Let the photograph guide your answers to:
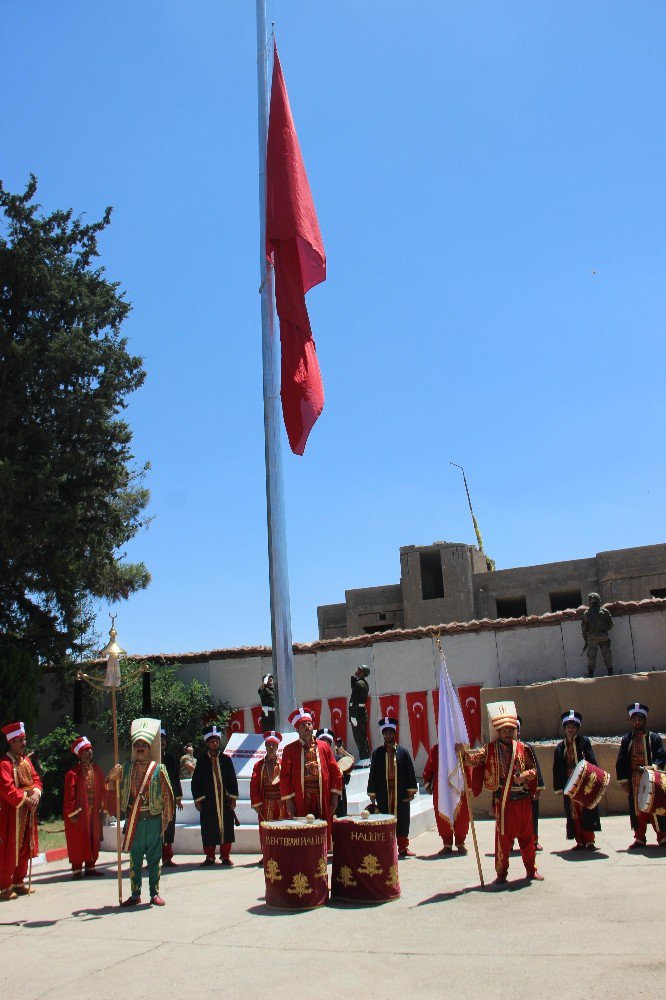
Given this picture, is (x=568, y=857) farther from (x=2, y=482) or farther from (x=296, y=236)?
(x=2, y=482)

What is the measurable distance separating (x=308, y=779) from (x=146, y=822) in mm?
1653

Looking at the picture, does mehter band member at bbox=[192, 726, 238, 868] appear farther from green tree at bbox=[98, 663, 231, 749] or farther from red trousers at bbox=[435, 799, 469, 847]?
green tree at bbox=[98, 663, 231, 749]

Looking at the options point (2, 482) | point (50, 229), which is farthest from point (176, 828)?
point (50, 229)

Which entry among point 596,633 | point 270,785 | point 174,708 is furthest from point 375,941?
point 174,708

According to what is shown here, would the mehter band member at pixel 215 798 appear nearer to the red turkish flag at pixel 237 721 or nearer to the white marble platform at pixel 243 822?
the white marble platform at pixel 243 822

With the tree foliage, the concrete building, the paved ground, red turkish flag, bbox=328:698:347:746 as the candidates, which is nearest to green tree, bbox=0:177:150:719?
the tree foliage

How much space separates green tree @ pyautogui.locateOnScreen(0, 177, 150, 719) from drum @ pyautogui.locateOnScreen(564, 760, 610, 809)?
1164 cm

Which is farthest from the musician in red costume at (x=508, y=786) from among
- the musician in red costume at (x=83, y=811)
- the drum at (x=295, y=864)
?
the musician in red costume at (x=83, y=811)

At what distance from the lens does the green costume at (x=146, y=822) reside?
8148 millimetres

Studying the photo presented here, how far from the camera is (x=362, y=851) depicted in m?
7.64

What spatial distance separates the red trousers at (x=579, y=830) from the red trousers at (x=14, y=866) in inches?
234

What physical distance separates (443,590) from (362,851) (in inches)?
945

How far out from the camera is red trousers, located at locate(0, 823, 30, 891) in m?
9.49

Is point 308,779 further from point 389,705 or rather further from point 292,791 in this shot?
point 389,705
